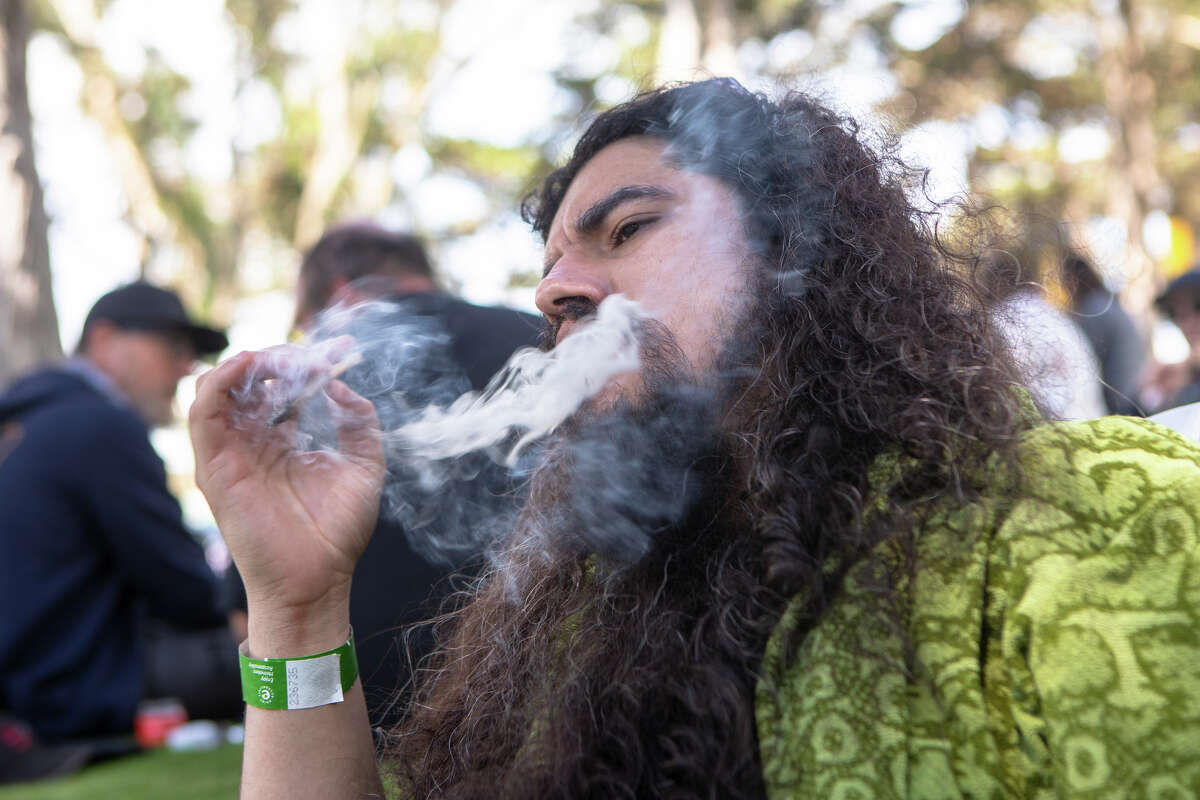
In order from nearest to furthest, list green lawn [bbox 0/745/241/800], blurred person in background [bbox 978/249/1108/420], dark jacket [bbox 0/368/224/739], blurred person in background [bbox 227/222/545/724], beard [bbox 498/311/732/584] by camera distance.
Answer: beard [bbox 498/311/732/584]
blurred person in background [bbox 978/249/1108/420]
blurred person in background [bbox 227/222/545/724]
green lawn [bbox 0/745/241/800]
dark jacket [bbox 0/368/224/739]

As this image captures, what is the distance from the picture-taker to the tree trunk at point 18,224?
6754 millimetres

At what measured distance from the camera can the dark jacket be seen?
440cm

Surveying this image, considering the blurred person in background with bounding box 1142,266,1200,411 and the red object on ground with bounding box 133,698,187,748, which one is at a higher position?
the blurred person in background with bounding box 1142,266,1200,411

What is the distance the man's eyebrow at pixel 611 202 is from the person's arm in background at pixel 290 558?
0.58m

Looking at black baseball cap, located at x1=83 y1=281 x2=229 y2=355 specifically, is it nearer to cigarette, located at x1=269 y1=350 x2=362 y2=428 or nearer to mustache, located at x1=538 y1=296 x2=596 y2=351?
cigarette, located at x1=269 y1=350 x2=362 y2=428

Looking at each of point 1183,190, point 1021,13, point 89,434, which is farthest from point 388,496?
point 1183,190

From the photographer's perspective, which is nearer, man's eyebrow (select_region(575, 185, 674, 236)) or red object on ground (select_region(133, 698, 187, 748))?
man's eyebrow (select_region(575, 185, 674, 236))

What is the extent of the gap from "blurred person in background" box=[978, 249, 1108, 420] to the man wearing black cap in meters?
3.81

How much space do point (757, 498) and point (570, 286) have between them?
18.9 inches

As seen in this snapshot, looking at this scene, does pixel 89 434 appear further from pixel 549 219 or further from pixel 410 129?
pixel 410 129

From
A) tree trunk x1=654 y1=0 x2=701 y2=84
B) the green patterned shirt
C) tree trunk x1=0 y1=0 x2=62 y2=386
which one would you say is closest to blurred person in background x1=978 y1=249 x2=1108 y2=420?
the green patterned shirt

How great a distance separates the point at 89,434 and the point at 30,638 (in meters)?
0.88

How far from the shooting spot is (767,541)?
1.42 meters

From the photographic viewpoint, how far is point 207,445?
1.87 m
